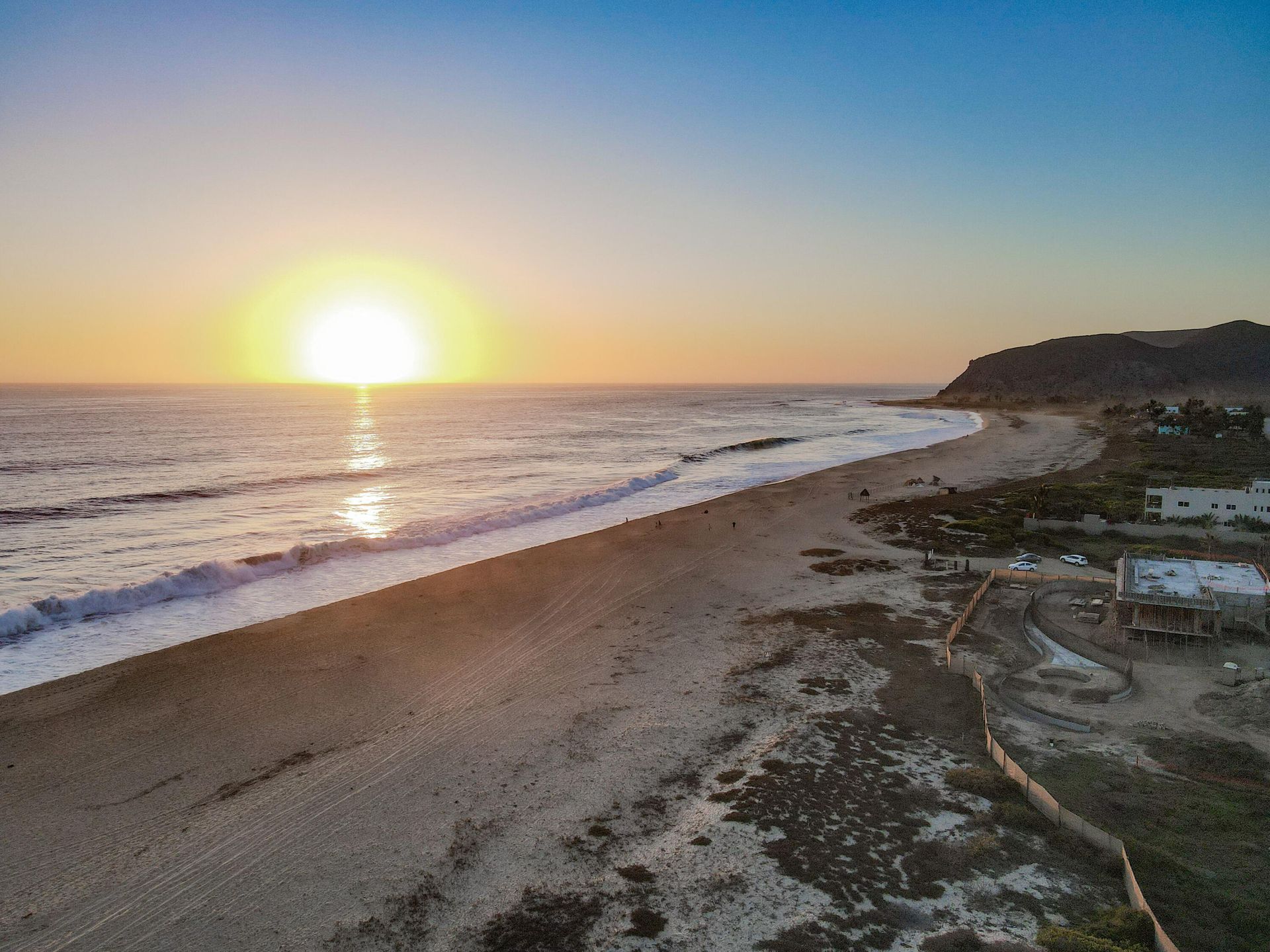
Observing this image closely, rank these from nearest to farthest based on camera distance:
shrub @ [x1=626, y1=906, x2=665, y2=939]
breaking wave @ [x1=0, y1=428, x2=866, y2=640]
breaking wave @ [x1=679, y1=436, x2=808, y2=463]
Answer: shrub @ [x1=626, y1=906, x2=665, y2=939] → breaking wave @ [x1=0, y1=428, x2=866, y2=640] → breaking wave @ [x1=679, y1=436, x2=808, y2=463]

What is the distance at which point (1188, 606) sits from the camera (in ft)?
74.0

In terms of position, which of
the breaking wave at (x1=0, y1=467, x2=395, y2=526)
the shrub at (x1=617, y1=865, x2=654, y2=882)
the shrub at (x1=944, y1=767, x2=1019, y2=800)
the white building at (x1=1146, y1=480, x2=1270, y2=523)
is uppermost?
the white building at (x1=1146, y1=480, x2=1270, y2=523)

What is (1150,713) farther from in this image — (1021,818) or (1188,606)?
(1021,818)

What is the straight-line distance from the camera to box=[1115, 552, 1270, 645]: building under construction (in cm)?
2259

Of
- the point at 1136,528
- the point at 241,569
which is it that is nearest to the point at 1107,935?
the point at 1136,528

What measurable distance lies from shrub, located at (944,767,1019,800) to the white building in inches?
1216

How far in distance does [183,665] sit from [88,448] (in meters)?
72.1

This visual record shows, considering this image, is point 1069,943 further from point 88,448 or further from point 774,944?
point 88,448

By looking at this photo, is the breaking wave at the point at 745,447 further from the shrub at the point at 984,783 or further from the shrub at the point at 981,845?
the shrub at the point at 981,845

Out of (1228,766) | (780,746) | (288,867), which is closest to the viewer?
(288,867)

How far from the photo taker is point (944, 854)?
528 inches

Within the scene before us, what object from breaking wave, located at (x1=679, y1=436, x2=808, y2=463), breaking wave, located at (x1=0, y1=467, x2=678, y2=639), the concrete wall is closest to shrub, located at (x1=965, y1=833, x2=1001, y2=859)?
the concrete wall

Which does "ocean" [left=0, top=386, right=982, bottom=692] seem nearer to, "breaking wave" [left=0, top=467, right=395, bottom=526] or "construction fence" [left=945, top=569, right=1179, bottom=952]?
"breaking wave" [left=0, top=467, right=395, bottom=526]

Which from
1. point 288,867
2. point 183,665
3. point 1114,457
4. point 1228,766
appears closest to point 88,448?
point 183,665
